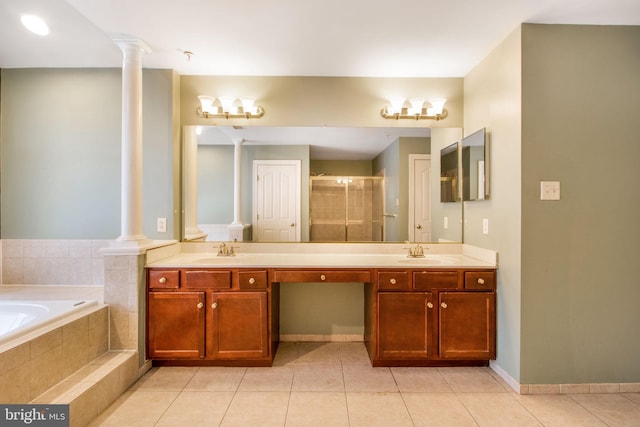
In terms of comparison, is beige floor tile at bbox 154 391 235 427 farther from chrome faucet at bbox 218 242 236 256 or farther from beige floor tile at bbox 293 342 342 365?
chrome faucet at bbox 218 242 236 256

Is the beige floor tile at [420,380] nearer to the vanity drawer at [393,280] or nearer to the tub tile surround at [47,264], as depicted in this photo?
the vanity drawer at [393,280]

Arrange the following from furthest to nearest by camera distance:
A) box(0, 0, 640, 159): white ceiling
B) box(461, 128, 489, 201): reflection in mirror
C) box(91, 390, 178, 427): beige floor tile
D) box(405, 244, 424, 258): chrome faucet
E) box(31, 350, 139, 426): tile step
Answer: box(405, 244, 424, 258): chrome faucet → box(461, 128, 489, 201): reflection in mirror → box(0, 0, 640, 159): white ceiling → box(91, 390, 178, 427): beige floor tile → box(31, 350, 139, 426): tile step

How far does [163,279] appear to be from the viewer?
7.48ft

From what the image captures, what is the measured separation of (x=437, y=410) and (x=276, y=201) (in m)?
1.92

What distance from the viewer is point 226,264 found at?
2326 millimetres

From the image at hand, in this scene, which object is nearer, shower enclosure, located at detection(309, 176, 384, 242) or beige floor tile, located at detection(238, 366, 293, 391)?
beige floor tile, located at detection(238, 366, 293, 391)

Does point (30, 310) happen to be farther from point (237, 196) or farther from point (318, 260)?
point (318, 260)

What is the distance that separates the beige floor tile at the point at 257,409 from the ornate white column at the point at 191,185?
1405 millimetres

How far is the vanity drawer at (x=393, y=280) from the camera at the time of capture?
2.31 m

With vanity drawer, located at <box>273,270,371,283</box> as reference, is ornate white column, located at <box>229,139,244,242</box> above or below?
above

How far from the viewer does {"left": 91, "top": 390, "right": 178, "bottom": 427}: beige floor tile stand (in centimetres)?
175

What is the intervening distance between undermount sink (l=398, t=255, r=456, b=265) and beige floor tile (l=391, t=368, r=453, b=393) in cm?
77

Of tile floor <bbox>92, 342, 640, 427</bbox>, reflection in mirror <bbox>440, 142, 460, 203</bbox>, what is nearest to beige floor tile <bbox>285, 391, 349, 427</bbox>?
tile floor <bbox>92, 342, 640, 427</bbox>

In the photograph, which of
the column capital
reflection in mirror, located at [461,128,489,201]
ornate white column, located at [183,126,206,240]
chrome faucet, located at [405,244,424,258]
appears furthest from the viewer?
ornate white column, located at [183,126,206,240]
